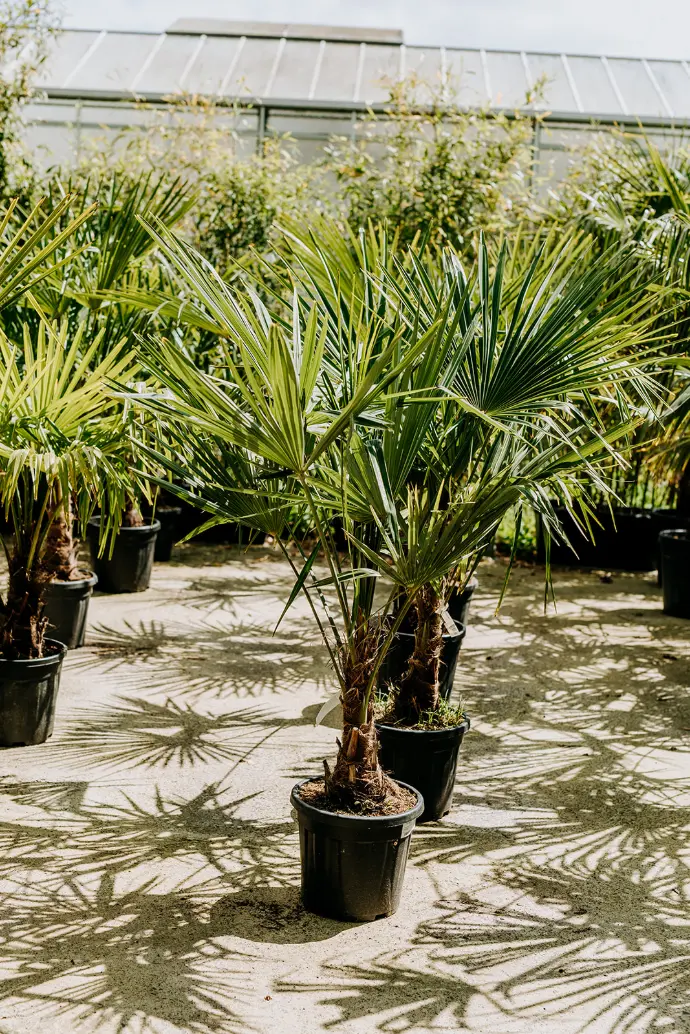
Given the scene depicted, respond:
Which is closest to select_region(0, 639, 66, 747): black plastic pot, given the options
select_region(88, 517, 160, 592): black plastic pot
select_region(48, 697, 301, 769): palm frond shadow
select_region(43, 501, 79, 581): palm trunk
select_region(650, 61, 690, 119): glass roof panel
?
select_region(48, 697, 301, 769): palm frond shadow

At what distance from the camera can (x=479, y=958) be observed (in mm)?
2637

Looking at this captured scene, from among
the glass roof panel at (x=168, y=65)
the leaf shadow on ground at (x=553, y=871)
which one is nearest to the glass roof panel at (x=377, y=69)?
the glass roof panel at (x=168, y=65)

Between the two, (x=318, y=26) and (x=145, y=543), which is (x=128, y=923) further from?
(x=318, y=26)

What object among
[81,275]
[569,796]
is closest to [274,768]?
[569,796]

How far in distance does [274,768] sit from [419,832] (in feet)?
2.30

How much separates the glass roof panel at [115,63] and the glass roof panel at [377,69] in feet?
8.21

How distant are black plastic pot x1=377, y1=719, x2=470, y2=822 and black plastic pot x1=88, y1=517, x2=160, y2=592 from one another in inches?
126

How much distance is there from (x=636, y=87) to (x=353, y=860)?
11.8 meters

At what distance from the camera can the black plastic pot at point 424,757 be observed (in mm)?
3428

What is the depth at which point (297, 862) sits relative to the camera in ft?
10.4

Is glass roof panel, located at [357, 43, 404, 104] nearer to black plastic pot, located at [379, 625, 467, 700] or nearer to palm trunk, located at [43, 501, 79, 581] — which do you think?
palm trunk, located at [43, 501, 79, 581]

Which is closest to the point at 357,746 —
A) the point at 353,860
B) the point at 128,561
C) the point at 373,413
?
the point at 353,860

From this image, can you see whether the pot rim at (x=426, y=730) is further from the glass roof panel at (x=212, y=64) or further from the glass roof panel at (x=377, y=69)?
the glass roof panel at (x=212, y=64)

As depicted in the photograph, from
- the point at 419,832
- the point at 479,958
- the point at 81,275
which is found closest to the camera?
the point at 479,958
